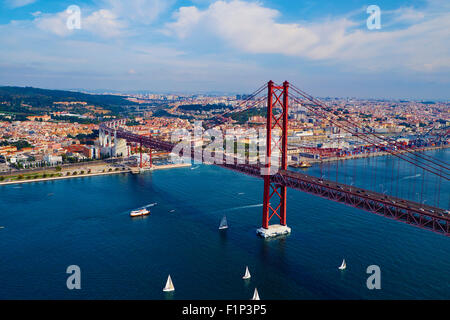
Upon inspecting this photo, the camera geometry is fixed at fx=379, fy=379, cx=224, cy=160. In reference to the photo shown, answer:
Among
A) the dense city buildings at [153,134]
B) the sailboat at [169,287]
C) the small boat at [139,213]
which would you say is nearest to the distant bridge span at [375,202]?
the dense city buildings at [153,134]

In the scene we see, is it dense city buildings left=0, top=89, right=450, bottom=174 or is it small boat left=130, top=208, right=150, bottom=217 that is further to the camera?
dense city buildings left=0, top=89, right=450, bottom=174

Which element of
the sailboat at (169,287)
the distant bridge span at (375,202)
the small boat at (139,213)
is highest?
the distant bridge span at (375,202)

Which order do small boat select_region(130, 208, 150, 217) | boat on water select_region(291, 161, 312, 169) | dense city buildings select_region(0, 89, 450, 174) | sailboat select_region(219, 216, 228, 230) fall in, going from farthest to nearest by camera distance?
dense city buildings select_region(0, 89, 450, 174)
boat on water select_region(291, 161, 312, 169)
small boat select_region(130, 208, 150, 217)
sailboat select_region(219, 216, 228, 230)

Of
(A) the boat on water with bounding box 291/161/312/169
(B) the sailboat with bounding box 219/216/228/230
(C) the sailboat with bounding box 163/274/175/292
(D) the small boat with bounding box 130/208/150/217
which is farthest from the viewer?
(A) the boat on water with bounding box 291/161/312/169

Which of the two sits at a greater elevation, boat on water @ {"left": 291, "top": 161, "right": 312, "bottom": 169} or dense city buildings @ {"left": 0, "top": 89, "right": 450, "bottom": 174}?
dense city buildings @ {"left": 0, "top": 89, "right": 450, "bottom": 174}

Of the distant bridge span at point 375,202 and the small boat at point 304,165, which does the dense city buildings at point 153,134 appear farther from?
the distant bridge span at point 375,202

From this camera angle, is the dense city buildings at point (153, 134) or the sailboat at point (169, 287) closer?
the sailboat at point (169, 287)

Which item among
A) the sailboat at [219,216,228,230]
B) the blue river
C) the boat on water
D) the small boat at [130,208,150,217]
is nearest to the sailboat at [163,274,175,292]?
the blue river

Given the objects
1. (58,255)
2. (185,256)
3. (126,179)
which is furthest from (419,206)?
(126,179)

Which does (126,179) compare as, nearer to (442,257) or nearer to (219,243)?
(219,243)

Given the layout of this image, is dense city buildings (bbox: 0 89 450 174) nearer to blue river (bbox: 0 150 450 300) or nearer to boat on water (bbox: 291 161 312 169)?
boat on water (bbox: 291 161 312 169)
